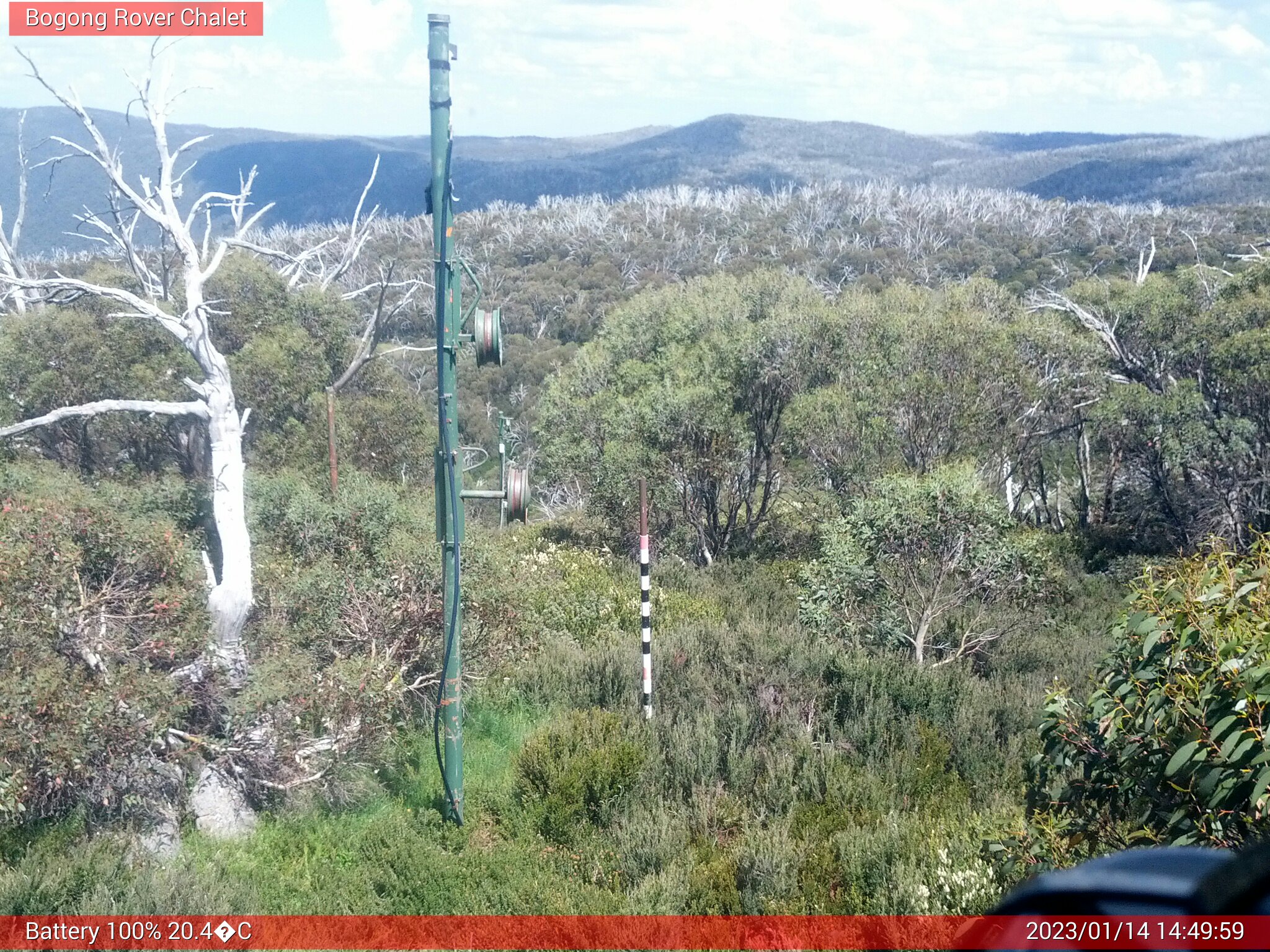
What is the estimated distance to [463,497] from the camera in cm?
676

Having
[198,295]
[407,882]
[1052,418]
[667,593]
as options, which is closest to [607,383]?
[667,593]

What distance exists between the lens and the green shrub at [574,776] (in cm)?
709

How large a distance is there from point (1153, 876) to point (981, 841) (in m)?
4.15

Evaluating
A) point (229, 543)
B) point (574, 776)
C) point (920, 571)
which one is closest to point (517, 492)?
point (574, 776)

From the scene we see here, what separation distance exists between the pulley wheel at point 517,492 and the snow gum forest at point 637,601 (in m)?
1.20

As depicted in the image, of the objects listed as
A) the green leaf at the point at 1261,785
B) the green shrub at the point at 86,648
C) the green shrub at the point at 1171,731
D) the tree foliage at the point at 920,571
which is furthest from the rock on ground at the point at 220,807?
the tree foliage at the point at 920,571

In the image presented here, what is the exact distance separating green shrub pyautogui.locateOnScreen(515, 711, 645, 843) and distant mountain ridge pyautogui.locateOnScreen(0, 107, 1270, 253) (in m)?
72.3

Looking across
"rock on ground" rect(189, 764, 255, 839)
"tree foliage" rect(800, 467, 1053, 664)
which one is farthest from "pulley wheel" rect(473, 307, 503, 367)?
"tree foliage" rect(800, 467, 1053, 664)

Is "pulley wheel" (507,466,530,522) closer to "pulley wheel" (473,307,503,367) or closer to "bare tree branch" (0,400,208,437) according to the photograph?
"pulley wheel" (473,307,503,367)

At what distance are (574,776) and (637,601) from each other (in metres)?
6.00

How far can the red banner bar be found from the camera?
524cm

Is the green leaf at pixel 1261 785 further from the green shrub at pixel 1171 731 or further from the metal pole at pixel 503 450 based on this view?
the metal pole at pixel 503 450

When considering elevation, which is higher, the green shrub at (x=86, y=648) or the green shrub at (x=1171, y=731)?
the green shrub at (x=1171, y=731)

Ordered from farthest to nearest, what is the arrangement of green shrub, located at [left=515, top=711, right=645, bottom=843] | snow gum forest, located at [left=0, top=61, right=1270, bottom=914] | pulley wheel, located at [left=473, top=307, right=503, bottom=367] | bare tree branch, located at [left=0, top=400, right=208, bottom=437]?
bare tree branch, located at [left=0, top=400, right=208, bottom=437], green shrub, located at [left=515, top=711, right=645, bottom=843], pulley wheel, located at [left=473, top=307, right=503, bottom=367], snow gum forest, located at [left=0, top=61, right=1270, bottom=914]
